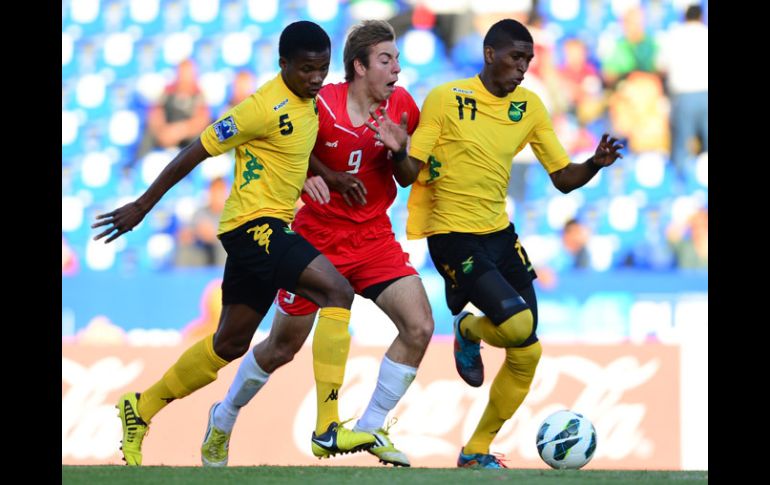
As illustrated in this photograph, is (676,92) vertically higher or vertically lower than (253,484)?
higher

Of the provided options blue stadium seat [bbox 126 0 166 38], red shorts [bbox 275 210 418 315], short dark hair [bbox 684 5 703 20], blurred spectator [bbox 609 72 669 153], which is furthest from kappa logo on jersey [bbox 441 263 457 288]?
blue stadium seat [bbox 126 0 166 38]

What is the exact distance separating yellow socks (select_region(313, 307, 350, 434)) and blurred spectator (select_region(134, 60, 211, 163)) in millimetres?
7593

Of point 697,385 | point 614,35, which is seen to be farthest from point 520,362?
point 614,35

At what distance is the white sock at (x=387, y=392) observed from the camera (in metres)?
6.29

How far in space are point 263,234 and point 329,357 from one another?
0.70 m

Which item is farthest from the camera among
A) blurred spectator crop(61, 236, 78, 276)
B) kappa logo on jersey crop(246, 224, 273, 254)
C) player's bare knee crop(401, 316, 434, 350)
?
blurred spectator crop(61, 236, 78, 276)

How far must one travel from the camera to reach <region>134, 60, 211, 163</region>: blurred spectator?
13.1m

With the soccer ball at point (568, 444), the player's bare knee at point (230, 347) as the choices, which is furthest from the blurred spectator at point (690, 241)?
the player's bare knee at point (230, 347)

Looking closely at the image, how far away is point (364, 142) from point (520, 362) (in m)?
1.48

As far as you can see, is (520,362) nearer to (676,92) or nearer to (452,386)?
(452,386)

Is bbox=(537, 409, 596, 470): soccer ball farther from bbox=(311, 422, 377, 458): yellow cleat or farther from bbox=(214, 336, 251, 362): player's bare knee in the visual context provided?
bbox=(214, 336, 251, 362): player's bare knee

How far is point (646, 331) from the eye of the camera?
11.2 metres

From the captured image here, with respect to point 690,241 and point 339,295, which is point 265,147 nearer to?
point 339,295
